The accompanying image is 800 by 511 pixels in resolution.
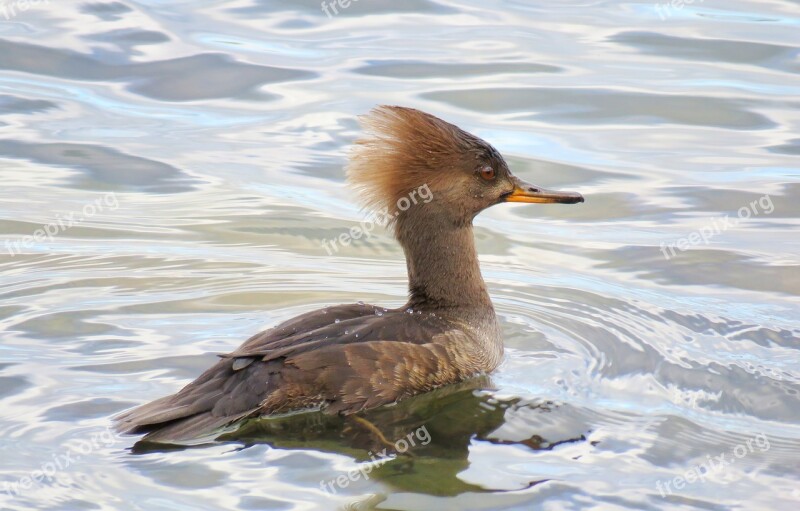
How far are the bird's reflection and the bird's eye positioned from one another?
1378 mm

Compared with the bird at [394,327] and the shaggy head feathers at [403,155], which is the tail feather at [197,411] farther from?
the shaggy head feathers at [403,155]

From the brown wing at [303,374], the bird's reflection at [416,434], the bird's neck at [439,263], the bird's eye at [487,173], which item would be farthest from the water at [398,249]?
the bird's eye at [487,173]

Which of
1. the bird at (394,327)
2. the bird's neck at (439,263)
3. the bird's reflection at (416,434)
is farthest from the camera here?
the bird's neck at (439,263)

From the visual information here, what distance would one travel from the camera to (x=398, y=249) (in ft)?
32.6

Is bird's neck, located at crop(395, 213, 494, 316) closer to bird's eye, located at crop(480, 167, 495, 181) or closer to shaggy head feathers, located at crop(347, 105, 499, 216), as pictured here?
shaggy head feathers, located at crop(347, 105, 499, 216)

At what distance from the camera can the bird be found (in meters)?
6.52

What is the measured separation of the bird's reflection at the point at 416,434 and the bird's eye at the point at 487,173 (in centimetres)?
138

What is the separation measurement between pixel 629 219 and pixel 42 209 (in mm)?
4960

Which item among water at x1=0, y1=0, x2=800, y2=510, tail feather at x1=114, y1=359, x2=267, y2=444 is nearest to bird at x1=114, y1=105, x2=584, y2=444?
tail feather at x1=114, y1=359, x2=267, y2=444

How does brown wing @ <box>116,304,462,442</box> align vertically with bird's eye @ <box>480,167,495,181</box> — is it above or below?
below

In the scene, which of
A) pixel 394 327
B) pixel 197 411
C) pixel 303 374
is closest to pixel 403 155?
pixel 394 327

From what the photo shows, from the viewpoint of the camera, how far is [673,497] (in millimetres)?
6027

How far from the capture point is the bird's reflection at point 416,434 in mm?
6199

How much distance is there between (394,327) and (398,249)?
2905 millimetres
